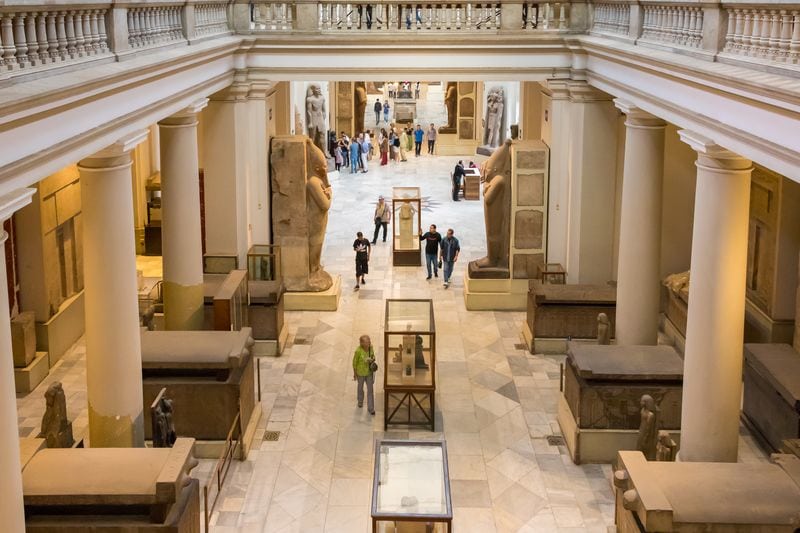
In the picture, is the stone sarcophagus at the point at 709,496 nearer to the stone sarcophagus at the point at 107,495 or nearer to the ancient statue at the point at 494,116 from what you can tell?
the stone sarcophagus at the point at 107,495

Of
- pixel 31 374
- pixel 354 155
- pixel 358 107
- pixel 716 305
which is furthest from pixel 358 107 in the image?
pixel 716 305

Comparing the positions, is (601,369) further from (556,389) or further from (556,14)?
(556,14)

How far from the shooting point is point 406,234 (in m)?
21.9

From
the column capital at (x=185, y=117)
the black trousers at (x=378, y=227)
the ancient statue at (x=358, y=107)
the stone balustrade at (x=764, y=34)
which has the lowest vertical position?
the black trousers at (x=378, y=227)

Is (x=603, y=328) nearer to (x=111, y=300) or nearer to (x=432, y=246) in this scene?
(x=111, y=300)

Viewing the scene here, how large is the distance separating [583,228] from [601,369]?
5.06m

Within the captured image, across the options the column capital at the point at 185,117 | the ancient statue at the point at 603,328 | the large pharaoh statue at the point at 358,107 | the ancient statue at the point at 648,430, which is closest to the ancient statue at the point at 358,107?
the large pharaoh statue at the point at 358,107

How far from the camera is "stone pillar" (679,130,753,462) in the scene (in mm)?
9648

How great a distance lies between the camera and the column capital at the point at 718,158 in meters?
9.48

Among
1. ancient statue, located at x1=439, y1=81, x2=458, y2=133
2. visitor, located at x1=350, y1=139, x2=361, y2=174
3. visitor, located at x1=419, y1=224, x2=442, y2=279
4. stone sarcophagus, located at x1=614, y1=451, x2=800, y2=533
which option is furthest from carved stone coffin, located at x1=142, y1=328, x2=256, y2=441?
ancient statue, located at x1=439, y1=81, x2=458, y2=133

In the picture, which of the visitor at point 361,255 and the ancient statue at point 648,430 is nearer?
the ancient statue at point 648,430

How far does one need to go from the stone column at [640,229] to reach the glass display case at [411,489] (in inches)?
176

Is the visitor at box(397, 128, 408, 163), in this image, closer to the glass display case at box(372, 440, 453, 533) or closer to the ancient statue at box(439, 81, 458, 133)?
the ancient statue at box(439, 81, 458, 133)

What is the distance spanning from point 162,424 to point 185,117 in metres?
4.86
